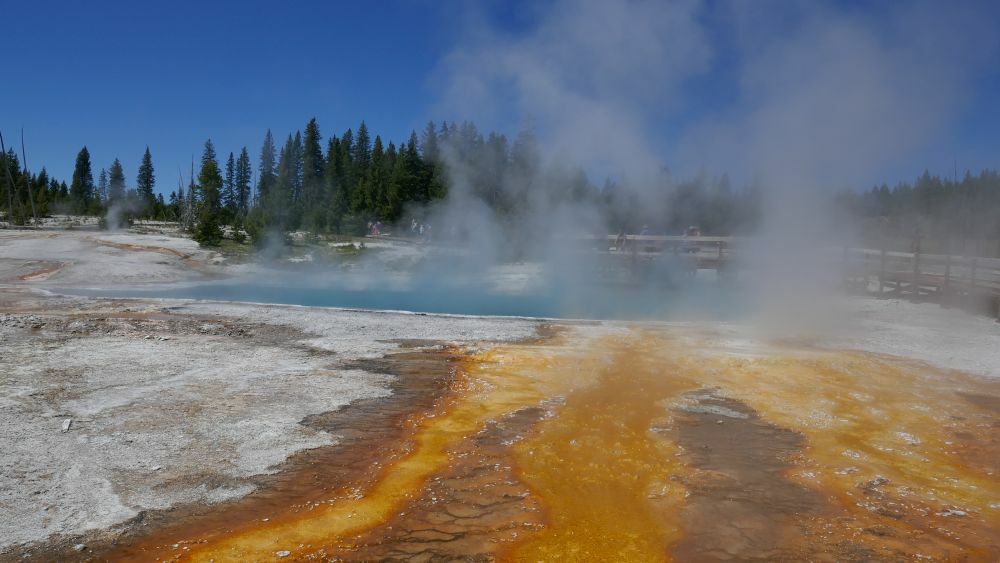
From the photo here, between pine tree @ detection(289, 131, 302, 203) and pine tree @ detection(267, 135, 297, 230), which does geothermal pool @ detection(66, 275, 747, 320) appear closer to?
pine tree @ detection(267, 135, 297, 230)

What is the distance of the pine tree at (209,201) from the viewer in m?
22.5

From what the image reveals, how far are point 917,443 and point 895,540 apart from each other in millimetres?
1740

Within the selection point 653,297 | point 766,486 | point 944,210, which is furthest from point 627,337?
point 944,210

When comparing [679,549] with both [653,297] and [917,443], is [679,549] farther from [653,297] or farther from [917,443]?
[653,297]

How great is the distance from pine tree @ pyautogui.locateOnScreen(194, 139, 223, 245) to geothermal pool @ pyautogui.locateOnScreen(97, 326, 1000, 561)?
1931cm

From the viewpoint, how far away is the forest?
21.8 metres

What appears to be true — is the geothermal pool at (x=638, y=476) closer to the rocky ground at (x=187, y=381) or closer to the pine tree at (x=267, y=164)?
the rocky ground at (x=187, y=381)

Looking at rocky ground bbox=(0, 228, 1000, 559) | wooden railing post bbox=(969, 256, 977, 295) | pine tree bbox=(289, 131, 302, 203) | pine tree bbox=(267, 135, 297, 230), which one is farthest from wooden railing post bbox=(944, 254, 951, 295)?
pine tree bbox=(289, 131, 302, 203)

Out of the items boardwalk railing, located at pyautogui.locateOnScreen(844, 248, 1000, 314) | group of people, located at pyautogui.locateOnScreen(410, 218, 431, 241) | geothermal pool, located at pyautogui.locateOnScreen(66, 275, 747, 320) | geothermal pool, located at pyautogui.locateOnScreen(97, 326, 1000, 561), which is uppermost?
group of people, located at pyautogui.locateOnScreen(410, 218, 431, 241)

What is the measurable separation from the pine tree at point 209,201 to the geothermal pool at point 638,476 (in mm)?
19310

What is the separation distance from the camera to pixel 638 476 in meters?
3.74

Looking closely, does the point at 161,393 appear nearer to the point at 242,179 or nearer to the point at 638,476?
the point at 638,476

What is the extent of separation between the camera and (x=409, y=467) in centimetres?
382

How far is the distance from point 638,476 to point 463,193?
25582 millimetres
